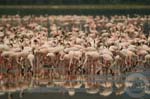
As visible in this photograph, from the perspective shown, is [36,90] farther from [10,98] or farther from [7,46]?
[7,46]

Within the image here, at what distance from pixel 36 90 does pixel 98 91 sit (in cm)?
120

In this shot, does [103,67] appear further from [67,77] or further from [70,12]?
[70,12]

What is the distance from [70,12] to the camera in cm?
2961

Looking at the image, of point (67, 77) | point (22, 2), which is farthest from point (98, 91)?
point (22, 2)

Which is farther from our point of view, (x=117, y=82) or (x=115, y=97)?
(x=117, y=82)

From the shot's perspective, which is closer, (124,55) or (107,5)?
(124,55)

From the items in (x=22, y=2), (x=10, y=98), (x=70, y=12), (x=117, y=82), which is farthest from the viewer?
(x=22, y=2)

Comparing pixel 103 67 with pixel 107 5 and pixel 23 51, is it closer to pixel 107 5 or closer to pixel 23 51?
pixel 23 51

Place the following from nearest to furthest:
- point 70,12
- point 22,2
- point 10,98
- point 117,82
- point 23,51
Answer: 1. point 10,98
2. point 117,82
3. point 23,51
4. point 70,12
5. point 22,2

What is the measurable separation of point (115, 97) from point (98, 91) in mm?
490

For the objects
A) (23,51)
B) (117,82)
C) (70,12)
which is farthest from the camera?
(70,12)

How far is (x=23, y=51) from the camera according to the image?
1081 cm

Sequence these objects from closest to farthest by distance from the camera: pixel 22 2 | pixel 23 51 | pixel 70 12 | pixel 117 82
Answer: pixel 117 82 < pixel 23 51 < pixel 70 12 < pixel 22 2

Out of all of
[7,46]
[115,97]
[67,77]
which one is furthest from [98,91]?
[7,46]
